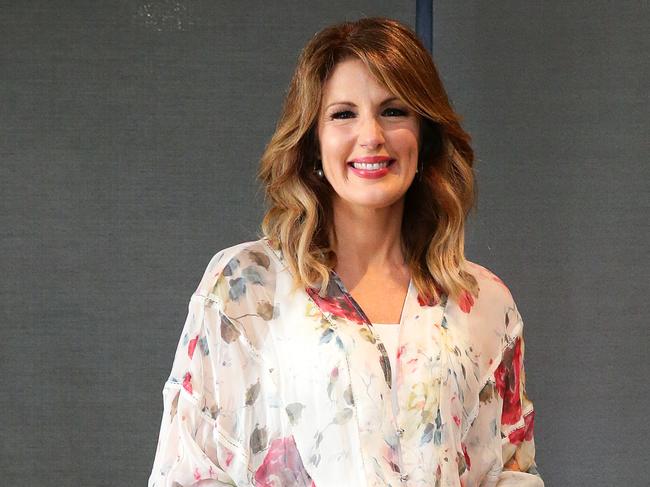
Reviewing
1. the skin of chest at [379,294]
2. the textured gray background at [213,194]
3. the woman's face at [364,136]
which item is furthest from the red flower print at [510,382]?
the textured gray background at [213,194]

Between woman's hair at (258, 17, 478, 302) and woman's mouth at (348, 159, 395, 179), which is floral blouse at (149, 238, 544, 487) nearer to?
woman's hair at (258, 17, 478, 302)

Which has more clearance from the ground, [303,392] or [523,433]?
[303,392]

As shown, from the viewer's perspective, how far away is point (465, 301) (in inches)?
82.4

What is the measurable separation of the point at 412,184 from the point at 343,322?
0.35m

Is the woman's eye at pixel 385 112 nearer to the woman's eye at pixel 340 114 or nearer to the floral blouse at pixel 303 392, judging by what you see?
the woman's eye at pixel 340 114

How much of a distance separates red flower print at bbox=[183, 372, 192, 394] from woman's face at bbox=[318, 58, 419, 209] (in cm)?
43

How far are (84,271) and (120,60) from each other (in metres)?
0.55

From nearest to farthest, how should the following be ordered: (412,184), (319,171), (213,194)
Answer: (319,171) → (412,184) → (213,194)

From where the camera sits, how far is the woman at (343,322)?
1.90 meters


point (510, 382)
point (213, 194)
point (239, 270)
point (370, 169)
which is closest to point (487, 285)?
point (510, 382)

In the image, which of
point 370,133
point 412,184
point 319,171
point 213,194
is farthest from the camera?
point 213,194

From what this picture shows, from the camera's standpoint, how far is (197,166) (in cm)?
278

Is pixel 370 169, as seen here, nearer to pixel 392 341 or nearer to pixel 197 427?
pixel 392 341

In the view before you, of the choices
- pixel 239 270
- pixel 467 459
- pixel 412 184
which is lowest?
pixel 467 459
